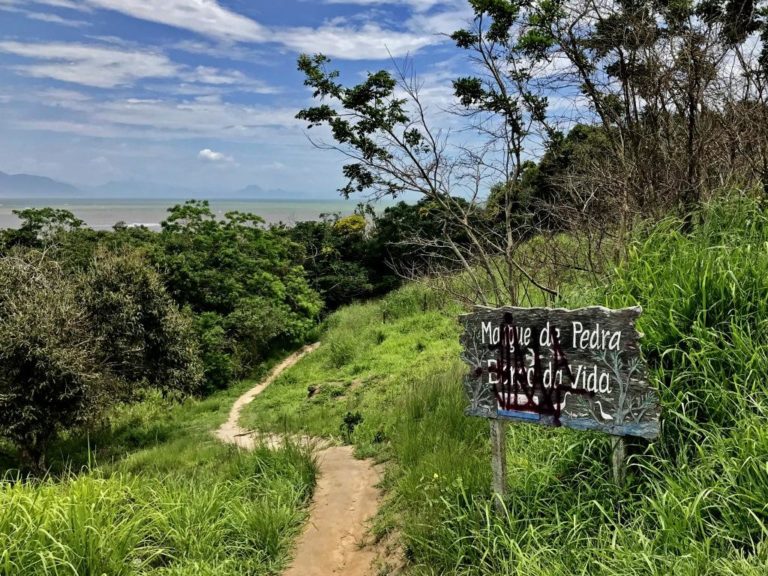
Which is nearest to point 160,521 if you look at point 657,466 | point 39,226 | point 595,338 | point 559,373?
point 559,373

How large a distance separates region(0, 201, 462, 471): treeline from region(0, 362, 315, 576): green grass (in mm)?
3595

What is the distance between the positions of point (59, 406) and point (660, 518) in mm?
10162

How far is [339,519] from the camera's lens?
181 inches

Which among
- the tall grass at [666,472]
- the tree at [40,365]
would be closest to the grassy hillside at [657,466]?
the tall grass at [666,472]

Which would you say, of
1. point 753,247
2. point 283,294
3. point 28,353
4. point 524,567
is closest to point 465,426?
point 524,567

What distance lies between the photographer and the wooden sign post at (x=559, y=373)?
9.30 feet

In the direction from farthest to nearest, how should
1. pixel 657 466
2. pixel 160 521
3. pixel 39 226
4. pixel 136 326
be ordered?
pixel 39 226 → pixel 136 326 → pixel 160 521 → pixel 657 466

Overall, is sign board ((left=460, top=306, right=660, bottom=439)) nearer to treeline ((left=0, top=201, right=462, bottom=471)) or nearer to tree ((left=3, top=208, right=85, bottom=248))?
treeline ((left=0, top=201, right=462, bottom=471))

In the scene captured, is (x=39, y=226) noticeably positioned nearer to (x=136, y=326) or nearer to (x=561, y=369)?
(x=136, y=326)

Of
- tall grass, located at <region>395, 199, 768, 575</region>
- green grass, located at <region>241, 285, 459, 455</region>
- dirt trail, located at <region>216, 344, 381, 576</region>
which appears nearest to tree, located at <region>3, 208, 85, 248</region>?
green grass, located at <region>241, 285, 459, 455</region>

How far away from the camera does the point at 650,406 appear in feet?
9.09

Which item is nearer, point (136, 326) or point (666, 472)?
point (666, 472)

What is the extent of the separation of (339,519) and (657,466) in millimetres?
2748

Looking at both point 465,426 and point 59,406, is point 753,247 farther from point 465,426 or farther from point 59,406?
point 59,406
